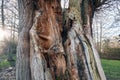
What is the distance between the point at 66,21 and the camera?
4379 mm

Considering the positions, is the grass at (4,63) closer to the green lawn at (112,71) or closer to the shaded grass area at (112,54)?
the green lawn at (112,71)

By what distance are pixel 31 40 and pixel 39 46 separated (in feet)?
0.57

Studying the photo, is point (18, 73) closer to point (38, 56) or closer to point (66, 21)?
point (38, 56)

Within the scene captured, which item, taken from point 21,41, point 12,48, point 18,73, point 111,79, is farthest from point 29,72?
point 12,48

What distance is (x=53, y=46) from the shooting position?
13.2ft

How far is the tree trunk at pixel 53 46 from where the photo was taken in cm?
399

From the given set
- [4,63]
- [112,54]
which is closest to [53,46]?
[4,63]

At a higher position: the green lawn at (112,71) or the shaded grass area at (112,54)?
the green lawn at (112,71)

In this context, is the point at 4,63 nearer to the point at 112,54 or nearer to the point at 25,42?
the point at 25,42

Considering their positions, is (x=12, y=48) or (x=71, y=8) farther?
(x=12, y=48)

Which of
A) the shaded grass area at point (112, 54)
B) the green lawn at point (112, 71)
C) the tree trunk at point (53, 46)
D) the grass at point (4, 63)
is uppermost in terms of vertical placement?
the tree trunk at point (53, 46)

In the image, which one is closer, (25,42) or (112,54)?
(25,42)

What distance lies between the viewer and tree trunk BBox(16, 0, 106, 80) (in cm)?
399

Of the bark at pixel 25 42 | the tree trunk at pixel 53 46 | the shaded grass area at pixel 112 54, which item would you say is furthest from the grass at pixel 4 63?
the shaded grass area at pixel 112 54
